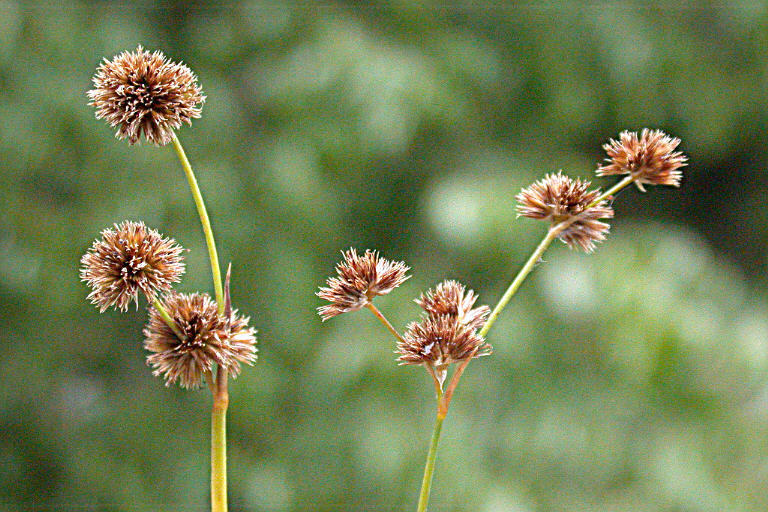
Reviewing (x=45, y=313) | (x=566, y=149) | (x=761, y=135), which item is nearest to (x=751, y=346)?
(x=566, y=149)

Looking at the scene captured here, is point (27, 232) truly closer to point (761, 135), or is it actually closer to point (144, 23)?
point (144, 23)

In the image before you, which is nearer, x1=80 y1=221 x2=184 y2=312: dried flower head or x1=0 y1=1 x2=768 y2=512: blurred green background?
x1=80 y1=221 x2=184 y2=312: dried flower head

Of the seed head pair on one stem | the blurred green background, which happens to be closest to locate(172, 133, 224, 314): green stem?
the seed head pair on one stem

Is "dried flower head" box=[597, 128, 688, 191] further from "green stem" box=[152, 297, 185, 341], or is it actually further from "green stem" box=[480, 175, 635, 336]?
"green stem" box=[152, 297, 185, 341]

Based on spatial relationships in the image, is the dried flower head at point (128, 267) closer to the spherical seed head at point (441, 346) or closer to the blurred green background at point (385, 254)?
the spherical seed head at point (441, 346)

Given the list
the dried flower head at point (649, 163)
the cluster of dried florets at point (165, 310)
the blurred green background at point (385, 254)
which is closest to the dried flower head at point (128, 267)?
the cluster of dried florets at point (165, 310)

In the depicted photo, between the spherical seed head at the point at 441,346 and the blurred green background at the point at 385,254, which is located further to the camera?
the blurred green background at the point at 385,254
